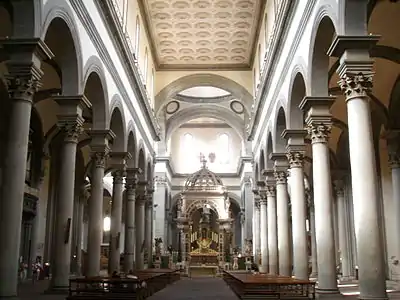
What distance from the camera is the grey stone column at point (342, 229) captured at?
960 inches

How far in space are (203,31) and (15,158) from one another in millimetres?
18896

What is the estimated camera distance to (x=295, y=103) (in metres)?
17.3

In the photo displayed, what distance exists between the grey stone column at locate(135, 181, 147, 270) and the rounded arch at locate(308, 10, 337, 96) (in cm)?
1552

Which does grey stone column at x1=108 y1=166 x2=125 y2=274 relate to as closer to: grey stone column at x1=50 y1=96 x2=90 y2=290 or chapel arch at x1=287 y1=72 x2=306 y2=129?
grey stone column at x1=50 y1=96 x2=90 y2=290

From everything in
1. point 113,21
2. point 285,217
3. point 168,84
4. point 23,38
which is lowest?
point 285,217

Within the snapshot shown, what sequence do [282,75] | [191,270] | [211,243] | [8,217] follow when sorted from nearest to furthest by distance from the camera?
[8,217], [282,75], [191,270], [211,243]

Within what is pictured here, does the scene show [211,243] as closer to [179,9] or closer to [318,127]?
[179,9]

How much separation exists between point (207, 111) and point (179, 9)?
1498 centimetres

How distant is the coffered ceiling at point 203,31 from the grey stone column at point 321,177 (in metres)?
12.0

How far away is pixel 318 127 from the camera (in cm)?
1399

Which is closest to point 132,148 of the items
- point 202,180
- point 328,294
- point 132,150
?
point 132,150

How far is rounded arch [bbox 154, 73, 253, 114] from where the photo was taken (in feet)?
106

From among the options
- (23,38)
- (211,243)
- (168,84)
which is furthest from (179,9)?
(211,243)

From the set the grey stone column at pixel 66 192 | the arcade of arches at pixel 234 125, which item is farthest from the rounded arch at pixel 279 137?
the grey stone column at pixel 66 192
